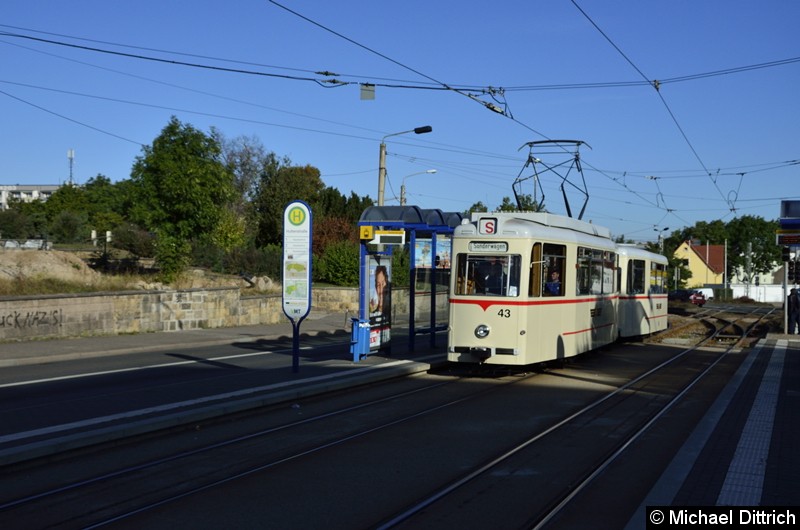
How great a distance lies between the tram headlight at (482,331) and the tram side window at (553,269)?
4.57 ft

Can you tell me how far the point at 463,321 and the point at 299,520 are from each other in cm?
967

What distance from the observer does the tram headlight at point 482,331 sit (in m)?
15.8

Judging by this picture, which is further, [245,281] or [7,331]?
[245,281]

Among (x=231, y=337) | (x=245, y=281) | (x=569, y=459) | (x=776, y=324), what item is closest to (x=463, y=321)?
(x=569, y=459)

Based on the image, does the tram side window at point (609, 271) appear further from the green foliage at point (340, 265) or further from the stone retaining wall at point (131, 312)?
the green foliage at point (340, 265)

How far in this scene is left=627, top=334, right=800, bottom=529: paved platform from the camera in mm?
7273

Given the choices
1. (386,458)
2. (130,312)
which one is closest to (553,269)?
(386,458)

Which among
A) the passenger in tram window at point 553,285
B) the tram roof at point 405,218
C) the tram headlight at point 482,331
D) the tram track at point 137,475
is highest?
the tram roof at point 405,218

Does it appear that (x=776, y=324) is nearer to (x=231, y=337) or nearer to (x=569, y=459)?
(x=231, y=337)

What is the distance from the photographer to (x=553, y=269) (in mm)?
16594

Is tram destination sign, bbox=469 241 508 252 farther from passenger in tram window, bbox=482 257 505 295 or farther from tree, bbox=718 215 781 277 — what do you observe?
tree, bbox=718 215 781 277

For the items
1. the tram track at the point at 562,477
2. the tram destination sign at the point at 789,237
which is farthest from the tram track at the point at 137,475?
the tram destination sign at the point at 789,237

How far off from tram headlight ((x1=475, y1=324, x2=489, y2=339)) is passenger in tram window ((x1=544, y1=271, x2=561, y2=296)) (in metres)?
1.48

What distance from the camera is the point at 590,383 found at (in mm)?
15906
